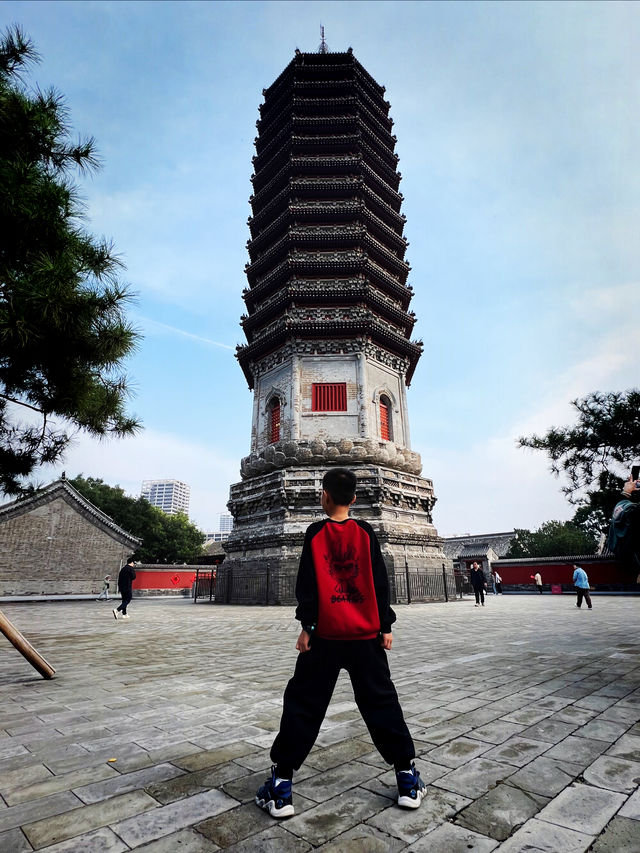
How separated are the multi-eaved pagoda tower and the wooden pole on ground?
10926mm

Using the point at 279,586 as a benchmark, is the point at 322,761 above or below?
below

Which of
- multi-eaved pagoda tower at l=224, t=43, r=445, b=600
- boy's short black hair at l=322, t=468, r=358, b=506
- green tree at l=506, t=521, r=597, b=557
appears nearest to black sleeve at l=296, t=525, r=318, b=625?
boy's short black hair at l=322, t=468, r=358, b=506

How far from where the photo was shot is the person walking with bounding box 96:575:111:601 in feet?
78.4

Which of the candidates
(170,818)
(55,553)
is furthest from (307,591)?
(55,553)

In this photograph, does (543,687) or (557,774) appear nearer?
(557,774)

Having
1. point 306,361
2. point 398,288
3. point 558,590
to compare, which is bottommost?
point 558,590

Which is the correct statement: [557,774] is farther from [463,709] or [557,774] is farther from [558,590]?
[558,590]

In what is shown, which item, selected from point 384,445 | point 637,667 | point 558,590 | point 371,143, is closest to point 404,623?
point 637,667

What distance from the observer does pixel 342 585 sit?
6.93 feet

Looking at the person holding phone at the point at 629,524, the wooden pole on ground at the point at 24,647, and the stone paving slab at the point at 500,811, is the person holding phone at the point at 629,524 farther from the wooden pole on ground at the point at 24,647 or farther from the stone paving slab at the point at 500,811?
the wooden pole on ground at the point at 24,647

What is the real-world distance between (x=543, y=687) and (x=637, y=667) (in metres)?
1.55

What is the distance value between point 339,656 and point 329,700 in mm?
190

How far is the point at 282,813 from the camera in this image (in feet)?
5.86

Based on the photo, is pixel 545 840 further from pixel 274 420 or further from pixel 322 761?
pixel 274 420
